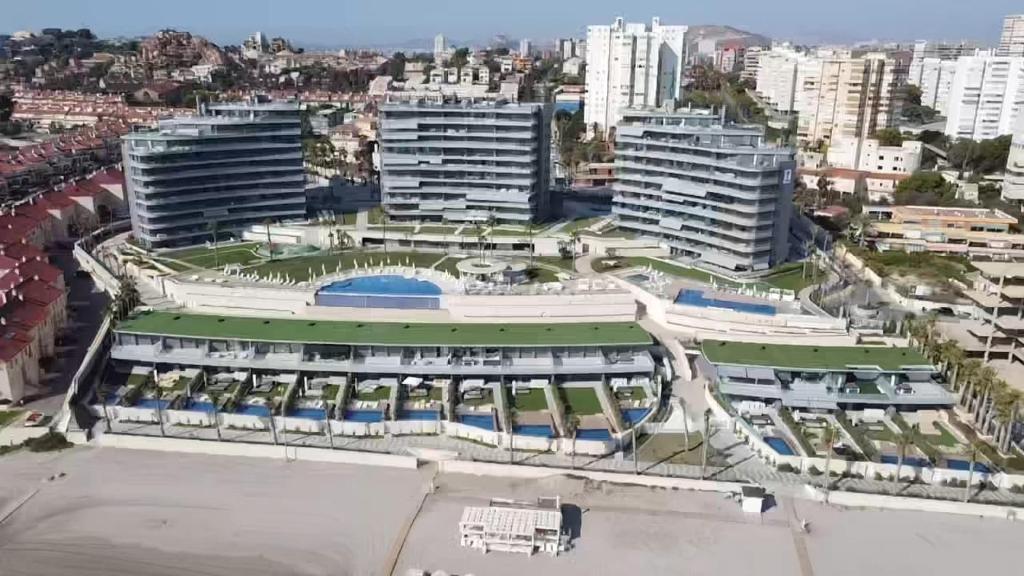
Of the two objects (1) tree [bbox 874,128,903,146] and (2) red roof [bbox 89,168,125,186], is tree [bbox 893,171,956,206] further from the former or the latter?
(2) red roof [bbox 89,168,125,186]

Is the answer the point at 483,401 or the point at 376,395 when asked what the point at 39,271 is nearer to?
the point at 376,395

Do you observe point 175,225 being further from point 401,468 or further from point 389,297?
point 401,468

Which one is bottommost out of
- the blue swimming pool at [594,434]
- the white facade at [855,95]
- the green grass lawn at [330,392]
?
the blue swimming pool at [594,434]

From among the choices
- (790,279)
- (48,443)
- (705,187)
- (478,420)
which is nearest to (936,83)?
(790,279)

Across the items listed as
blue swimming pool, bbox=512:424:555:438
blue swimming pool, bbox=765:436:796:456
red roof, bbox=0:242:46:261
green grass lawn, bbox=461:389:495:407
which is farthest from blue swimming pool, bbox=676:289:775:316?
red roof, bbox=0:242:46:261

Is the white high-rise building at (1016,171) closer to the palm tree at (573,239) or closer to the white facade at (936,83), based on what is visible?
the palm tree at (573,239)

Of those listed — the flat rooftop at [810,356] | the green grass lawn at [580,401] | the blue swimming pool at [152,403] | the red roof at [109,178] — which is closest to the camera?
the blue swimming pool at [152,403]

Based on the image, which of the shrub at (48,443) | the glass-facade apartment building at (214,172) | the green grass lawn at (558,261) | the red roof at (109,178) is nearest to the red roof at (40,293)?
the glass-facade apartment building at (214,172)
